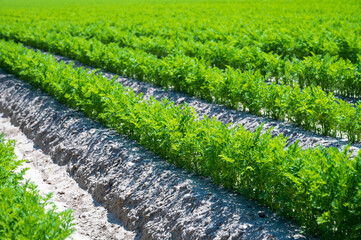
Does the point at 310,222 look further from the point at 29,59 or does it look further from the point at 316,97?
the point at 29,59

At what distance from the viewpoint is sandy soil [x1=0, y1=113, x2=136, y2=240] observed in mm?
6188

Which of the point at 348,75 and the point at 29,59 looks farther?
the point at 29,59

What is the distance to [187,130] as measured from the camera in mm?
6332

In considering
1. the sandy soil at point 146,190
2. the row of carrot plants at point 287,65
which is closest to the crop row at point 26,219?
the sandy soil at point 146,190

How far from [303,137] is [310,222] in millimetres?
2844

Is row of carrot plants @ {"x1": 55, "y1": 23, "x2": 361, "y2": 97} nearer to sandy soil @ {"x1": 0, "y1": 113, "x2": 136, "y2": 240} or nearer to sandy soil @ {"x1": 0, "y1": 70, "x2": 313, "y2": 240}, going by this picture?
sandy soil @ {"x1": 0, "y1": 70, "x2": 313, "y2": 240}

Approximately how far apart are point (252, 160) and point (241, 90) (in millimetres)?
3428

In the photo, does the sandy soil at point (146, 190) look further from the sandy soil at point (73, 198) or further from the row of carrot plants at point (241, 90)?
the row of carrot plants at point (241, 90)

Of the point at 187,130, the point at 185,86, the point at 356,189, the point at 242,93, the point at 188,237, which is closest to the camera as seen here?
the point at 356,189

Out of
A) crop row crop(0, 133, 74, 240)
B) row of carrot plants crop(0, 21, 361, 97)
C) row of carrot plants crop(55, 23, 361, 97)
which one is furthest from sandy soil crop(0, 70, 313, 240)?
row of carrot plants crop(55, 23, 361, 97)

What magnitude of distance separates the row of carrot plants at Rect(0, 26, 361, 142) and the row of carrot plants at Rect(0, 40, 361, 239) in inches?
39.1

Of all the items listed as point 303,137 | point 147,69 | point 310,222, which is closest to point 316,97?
point 303,137

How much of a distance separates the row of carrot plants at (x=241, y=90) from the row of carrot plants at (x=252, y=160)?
994 millimetres

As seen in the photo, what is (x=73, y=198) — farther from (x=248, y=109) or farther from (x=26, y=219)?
(x=248, y=109)
